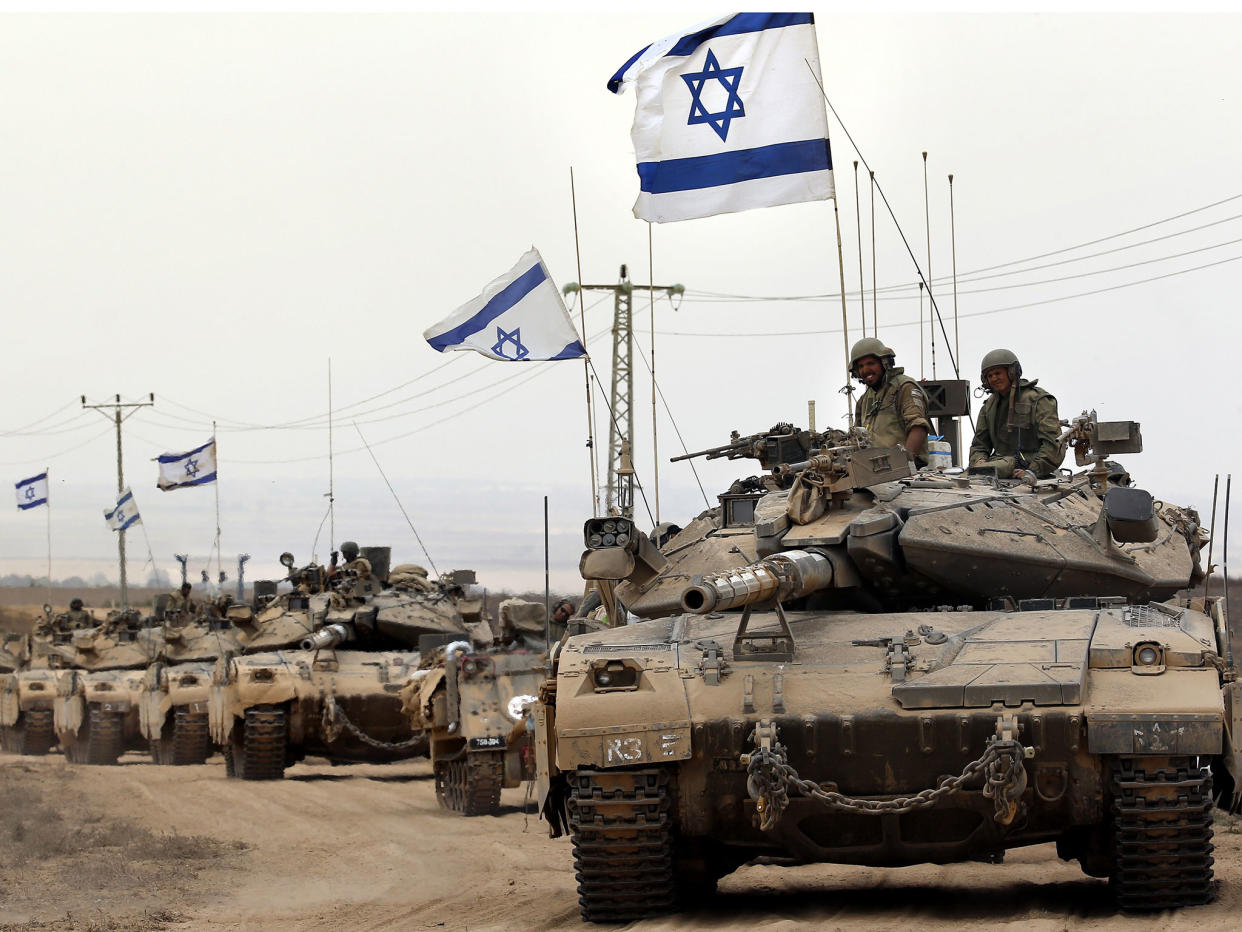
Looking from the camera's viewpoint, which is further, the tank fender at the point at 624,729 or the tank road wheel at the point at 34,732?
the tank road wheel at the point at 34,732

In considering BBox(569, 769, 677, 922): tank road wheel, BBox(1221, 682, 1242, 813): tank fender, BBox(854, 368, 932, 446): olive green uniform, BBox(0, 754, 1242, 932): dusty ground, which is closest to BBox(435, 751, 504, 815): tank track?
BBox(0, 754, 1242, 932): dusty ground

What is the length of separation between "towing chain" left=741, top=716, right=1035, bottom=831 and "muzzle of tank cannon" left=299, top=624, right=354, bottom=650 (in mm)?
15271

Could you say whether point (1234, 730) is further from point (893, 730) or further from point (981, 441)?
point (981, 441)

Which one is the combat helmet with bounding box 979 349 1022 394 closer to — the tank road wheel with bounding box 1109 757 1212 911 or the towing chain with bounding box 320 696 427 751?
the tank road wheel with bounding box 1109 757 1212 911

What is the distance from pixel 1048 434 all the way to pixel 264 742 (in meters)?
12.4

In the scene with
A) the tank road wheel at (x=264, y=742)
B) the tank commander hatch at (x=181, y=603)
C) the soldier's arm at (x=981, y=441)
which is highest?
the soldier's arm at (x=981, y=441)

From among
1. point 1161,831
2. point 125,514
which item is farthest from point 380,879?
point 125,514

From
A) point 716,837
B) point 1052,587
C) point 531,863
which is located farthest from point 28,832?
point 1052,587

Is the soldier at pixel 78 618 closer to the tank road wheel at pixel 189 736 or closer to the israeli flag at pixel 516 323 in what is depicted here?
the tank road wheel at pixel 189 736

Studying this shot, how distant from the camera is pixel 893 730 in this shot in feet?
32.0

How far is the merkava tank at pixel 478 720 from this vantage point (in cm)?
1933

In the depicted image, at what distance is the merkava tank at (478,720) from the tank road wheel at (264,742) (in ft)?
10.2

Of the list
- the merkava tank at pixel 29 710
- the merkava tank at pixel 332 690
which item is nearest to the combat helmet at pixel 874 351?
the merkava tank at pixel 332 690

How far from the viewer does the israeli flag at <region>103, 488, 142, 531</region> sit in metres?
44.9
